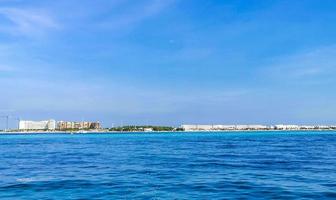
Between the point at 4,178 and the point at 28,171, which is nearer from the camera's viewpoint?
the point at 4,178

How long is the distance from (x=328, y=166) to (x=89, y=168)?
19201 mm

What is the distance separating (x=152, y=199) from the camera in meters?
20.6

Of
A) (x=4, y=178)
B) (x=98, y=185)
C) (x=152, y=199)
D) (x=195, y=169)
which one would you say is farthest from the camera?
(x=195, y=169)

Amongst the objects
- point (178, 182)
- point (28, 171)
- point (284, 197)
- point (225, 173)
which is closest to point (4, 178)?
point (28, 171)

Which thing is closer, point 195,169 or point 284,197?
point 284,197

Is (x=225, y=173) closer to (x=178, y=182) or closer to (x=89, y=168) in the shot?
(x=178, y=182)

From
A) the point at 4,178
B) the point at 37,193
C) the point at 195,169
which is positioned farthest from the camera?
the point at 195,169

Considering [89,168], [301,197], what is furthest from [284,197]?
[89,168]

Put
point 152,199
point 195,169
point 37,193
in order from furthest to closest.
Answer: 1. point 195,169
2. point 37,193
3. point 152,199

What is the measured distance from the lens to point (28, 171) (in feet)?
109

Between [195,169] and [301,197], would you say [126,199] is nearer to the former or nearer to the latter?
[301,197]

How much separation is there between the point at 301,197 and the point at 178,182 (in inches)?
301

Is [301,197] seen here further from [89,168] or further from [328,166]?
[89,168]

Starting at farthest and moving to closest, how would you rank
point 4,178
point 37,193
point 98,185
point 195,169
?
point 195,169
point 4,178
point 98,185
point 37,193
